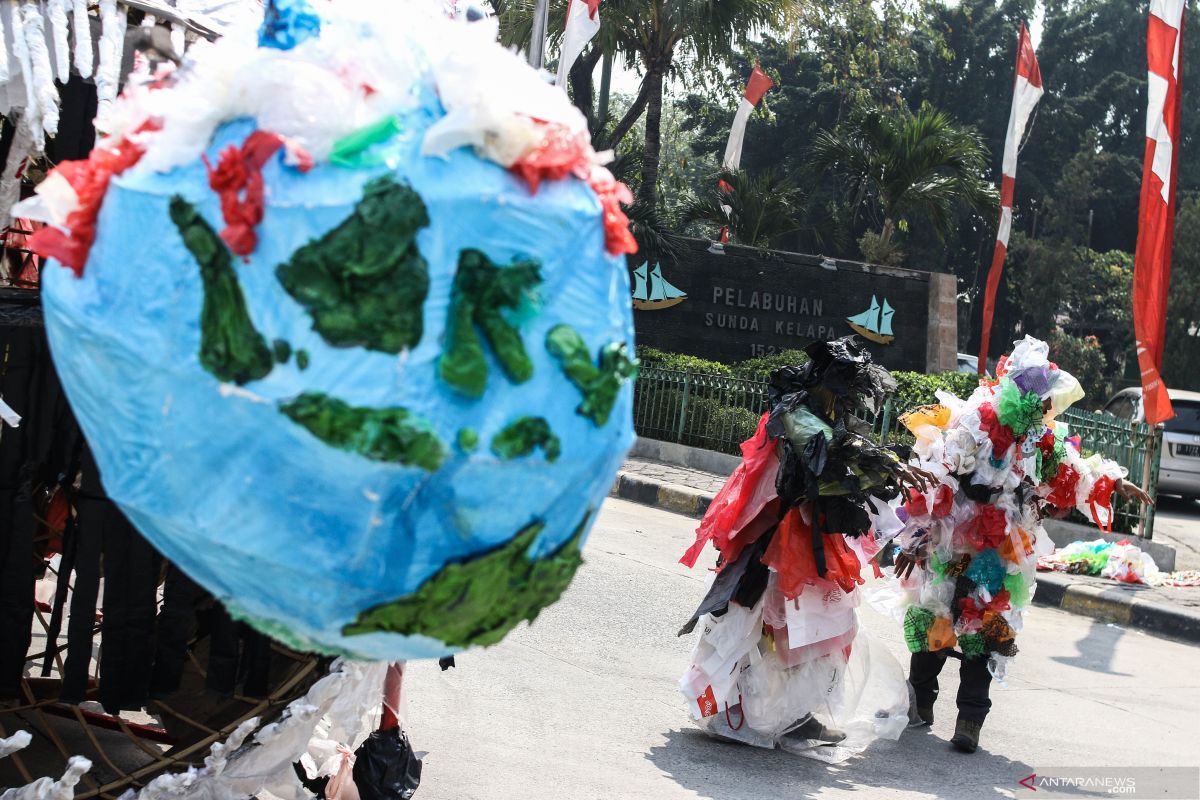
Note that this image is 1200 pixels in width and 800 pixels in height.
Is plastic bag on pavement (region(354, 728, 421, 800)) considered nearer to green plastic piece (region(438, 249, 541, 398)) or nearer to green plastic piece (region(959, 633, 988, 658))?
green plastic piece (region(438, 249, 541, 398))

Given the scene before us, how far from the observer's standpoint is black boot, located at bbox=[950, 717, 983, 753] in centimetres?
565

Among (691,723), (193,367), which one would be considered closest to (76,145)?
(193,367)

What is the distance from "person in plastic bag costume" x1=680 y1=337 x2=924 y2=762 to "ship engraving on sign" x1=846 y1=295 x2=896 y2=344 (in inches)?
452

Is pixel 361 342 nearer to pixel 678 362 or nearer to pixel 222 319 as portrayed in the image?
pixel 222 319

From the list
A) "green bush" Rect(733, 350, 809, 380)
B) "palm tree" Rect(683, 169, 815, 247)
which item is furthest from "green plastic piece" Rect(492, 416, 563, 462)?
"palm tree" Rect(683, 169, 815, 247)

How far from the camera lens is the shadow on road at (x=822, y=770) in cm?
500

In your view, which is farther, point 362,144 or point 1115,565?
point 1115,565

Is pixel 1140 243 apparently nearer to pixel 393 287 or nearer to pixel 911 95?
pixel 393 287

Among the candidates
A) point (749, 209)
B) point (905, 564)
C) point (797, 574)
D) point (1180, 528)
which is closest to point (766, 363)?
point (1180, 528)

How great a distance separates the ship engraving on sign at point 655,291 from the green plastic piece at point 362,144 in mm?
14742

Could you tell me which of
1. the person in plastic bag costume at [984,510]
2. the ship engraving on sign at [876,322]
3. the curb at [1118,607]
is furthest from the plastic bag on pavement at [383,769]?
the ship engraving on sign at [876,322]

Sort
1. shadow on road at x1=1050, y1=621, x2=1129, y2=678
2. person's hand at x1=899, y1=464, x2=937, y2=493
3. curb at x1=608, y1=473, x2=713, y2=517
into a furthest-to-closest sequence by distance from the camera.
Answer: curb at x1=608, y1=473, x2=713, y2=517 → shadow on road at x1=1050, y1=621, x2=1129, y2=678 → person's hand at x1=899, y1=464, x2=937, y2=493

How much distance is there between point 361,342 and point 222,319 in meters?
0.21

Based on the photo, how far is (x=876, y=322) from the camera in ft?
55.3
